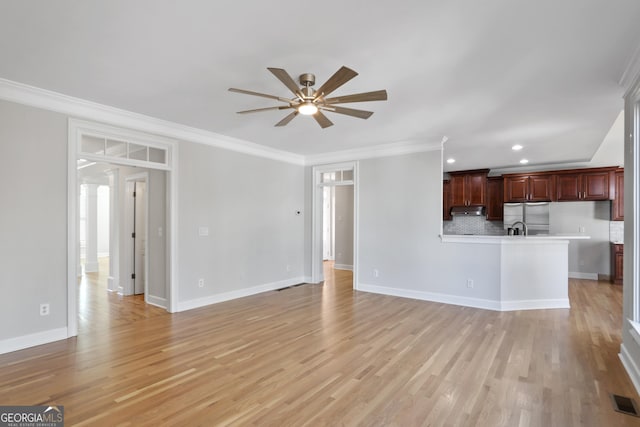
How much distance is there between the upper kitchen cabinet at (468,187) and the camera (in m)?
8.21

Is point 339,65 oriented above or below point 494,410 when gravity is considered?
above

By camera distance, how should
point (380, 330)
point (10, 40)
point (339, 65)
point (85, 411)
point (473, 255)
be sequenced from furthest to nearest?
point (473, 255) → point (380, 330) → point (339, 65) → point (10, 40) → point (85, 411)

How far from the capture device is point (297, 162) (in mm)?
6766

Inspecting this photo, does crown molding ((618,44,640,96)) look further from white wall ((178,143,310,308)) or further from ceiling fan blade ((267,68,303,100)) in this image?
white wall ((178,143,310,308))

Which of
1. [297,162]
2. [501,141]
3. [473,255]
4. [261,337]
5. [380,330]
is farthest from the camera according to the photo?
[297,162]

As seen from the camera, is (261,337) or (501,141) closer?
(261,337)

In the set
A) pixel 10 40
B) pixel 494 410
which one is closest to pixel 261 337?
Answer: pixel 494 410

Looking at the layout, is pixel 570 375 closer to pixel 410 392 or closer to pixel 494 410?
pixel 494 410

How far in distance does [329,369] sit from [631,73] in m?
3.69

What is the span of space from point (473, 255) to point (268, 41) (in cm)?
430

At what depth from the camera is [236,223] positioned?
218 inches

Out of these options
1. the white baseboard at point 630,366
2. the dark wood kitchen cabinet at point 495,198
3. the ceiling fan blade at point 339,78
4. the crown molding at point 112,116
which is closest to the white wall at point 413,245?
the white baseboard at point 630,366

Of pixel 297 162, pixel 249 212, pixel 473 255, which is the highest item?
pixel 297 162

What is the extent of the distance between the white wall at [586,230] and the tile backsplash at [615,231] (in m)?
0.07
